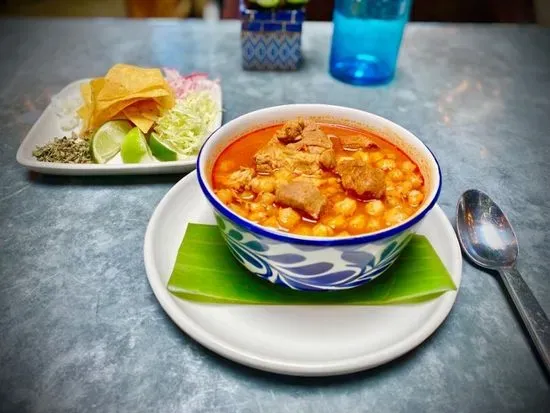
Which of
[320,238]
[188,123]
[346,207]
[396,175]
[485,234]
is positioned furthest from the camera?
[188,123]

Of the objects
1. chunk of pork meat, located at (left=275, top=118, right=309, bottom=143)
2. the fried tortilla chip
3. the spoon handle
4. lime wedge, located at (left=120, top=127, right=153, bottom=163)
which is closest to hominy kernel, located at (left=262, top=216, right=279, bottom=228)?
chunk of pork meat, located at (left=275, top=118, right=309, bottom=143)

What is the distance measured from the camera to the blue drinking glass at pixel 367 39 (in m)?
2.50

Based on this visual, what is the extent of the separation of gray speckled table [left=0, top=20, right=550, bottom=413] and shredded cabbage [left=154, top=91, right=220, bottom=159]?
0.44 ft

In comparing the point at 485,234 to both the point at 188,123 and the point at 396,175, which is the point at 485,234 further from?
the point at 188,123

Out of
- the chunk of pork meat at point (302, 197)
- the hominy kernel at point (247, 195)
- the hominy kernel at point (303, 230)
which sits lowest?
the hominy kernel at point (303, 230)

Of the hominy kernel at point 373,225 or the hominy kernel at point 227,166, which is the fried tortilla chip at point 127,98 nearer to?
the hominy kernel at point 227,166

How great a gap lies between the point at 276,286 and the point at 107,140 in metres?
0.99

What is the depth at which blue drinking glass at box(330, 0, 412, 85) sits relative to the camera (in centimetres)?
250

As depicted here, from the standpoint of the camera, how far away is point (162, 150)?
6.29 ft

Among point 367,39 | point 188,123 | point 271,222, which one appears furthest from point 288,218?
point 367,39

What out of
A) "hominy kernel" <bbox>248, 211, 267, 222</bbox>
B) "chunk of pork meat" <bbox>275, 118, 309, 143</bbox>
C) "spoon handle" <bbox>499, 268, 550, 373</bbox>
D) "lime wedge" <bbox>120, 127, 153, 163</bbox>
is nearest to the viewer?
"spoon handle" <bbox>499, 268, 550, 373</bbox>

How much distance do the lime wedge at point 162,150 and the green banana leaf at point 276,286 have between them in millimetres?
571

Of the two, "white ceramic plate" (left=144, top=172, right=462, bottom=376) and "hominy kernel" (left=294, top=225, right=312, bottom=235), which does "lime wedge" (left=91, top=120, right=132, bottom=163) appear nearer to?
"white ceramic plate" (left=144, top=172, right=462, bottom=376)

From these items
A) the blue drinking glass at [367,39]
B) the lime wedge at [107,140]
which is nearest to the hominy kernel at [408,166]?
the lime wedge at [107,140]
